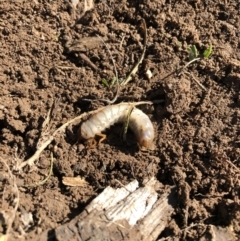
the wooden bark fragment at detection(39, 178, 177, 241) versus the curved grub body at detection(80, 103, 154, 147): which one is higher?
the curved grub body at detection(80, 103, 154, 147)

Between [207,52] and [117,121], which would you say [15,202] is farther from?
[207,52]

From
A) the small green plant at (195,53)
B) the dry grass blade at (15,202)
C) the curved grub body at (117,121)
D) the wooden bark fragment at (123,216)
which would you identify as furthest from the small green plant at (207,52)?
the dry grass blade at (15,202)

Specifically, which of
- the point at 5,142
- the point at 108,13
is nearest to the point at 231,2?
the point at 108,13

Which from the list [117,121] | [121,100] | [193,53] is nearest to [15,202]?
[117,121]

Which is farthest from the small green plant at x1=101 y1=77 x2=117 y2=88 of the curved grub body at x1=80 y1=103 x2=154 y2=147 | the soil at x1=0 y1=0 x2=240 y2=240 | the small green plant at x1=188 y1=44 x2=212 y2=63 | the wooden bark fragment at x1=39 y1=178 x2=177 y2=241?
the wooden bark fragment at x1=39 y1=178 x2=177 y2=241

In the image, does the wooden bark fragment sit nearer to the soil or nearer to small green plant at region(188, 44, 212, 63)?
the soil
